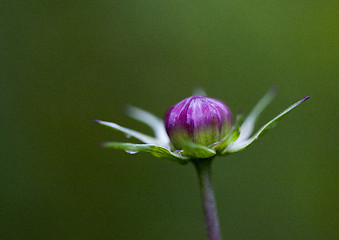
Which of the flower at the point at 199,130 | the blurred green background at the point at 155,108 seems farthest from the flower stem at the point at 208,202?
the blurred green background at the point at 155,108

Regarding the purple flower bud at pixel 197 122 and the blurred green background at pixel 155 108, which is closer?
the purple flower bud at pixel 197 122

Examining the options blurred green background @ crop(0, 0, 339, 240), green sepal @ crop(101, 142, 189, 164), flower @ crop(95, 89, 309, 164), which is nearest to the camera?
green sepal @ crop(101, 142, 189, 164)

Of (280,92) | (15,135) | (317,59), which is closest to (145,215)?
(15,135)

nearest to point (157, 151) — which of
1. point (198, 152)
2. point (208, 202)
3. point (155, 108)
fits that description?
point (198, 152)

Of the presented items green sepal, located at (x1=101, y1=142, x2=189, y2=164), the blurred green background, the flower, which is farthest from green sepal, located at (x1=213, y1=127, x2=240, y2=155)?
the blurred green background

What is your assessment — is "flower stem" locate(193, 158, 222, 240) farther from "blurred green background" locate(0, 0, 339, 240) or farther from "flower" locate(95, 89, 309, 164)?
"blurred green background" locate(0, 0, 339, 240)

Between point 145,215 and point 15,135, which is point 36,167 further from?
point 145,215

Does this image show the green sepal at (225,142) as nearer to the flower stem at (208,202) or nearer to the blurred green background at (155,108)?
the flower stem at (208,202)
